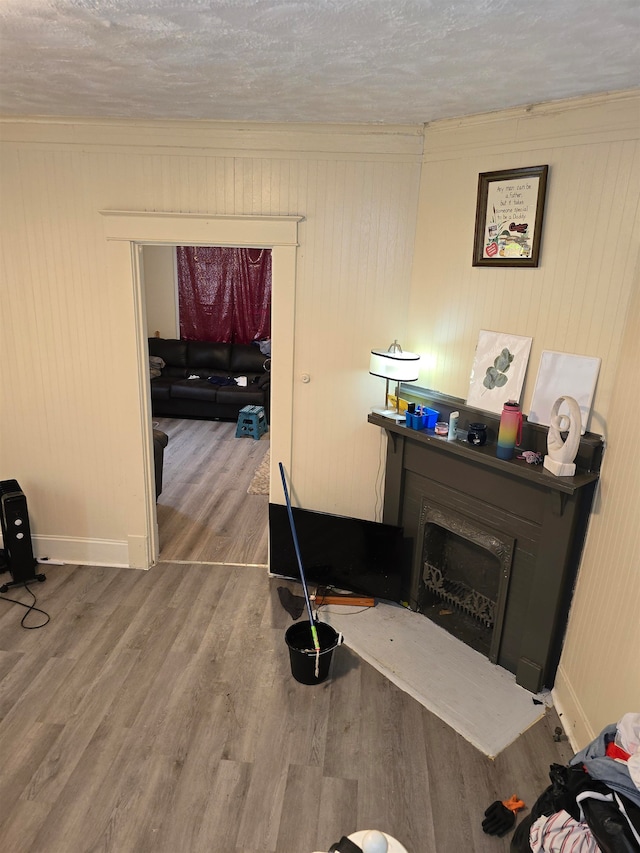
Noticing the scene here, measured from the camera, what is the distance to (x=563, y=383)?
2.63m

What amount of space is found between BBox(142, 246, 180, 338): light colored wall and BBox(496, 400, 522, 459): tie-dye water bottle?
610 cm

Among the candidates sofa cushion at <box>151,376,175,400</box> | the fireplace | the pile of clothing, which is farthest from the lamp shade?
sofa cushion at <box>151,376,175,400</box>

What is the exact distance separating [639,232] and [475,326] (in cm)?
89

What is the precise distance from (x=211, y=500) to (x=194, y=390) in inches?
98.2

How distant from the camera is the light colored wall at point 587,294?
2.30m

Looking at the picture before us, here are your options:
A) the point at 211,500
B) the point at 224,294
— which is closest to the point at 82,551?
the point at 211,500

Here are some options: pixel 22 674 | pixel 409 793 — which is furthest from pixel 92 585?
pixel 409 793

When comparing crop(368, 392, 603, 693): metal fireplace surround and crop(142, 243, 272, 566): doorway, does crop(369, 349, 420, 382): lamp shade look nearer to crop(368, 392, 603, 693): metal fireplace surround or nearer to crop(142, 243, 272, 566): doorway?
crop(368, 392, 603, 693): metal fireplace surround

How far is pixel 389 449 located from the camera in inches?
137

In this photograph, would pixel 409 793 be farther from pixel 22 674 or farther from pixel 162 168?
pixel 162 168

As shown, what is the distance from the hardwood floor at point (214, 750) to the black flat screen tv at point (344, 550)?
1.29 ft

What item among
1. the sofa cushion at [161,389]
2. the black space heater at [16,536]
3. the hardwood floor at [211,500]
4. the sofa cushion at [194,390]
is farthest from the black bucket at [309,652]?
the sofa cushion at [161,389]

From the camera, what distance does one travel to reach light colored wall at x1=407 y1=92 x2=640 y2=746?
230cm

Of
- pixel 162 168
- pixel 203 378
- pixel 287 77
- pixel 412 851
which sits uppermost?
pixel 287 77
